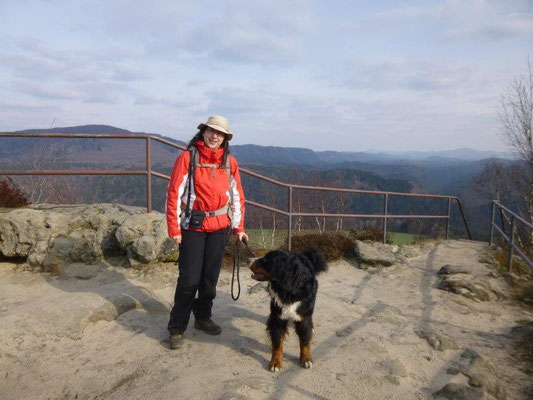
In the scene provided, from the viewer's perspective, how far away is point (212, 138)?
9.89 ft

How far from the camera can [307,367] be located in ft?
9.50

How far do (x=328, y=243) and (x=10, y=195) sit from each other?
5.30 metres

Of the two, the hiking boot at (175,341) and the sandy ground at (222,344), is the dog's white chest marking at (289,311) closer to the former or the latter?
the sandy ground at (222,344)

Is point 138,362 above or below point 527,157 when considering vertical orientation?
below

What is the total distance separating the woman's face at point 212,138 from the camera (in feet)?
9.85

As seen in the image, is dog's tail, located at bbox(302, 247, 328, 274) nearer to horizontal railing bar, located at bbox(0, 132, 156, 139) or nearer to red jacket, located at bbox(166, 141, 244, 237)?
red jacket, located at bbox(166, 141, 244, 237)

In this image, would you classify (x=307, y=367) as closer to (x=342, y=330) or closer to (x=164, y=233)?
(x=342, y=330)

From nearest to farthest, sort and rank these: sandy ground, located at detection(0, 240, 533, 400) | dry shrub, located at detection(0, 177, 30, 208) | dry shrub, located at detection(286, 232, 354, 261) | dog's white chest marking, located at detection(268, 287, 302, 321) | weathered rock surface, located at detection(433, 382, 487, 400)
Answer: weathered rock surface, located at detection(433, 382, 487, 400) → sandy ground, located at detection(0, 240, 533, 400) → dog's white chest marking, located at detection(268, 287, 302, 321) → dry shrub, located at detection(0, 177, 30, 208) → dry shrub, located at detection(286, 232, 354, 261)

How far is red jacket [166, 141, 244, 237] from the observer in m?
2.95

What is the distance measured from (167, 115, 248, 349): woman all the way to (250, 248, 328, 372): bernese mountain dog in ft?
1.68

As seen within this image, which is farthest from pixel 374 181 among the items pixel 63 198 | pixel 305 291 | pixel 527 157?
pixel 305 291

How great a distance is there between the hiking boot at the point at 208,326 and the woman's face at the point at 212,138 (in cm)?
164

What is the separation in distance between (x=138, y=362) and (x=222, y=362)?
0.68 m

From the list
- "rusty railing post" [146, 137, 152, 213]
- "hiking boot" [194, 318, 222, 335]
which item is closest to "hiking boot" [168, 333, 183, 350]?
"hiking boot" [194, 318, 222, 335]
